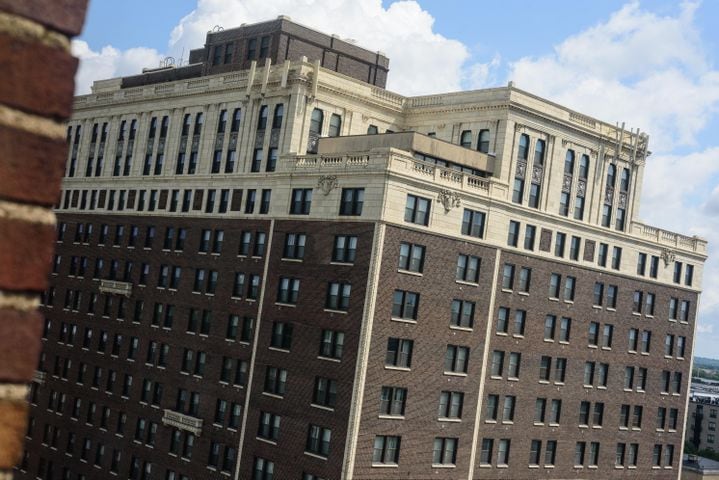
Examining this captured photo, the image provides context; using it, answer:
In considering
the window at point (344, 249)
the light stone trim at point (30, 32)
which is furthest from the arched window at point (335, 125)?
the light stone trim at point (30, 32)

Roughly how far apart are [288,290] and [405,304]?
9.39 meters

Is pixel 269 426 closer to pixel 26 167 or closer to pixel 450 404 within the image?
pixel 450 404

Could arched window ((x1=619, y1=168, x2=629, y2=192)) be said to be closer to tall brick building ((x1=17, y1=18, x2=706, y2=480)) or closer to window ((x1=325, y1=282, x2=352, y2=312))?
tall brick building ((x1=17, y1=18, x2=706, y2=480))

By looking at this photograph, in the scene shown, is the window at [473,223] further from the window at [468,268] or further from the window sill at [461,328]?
the window sill at [461,328]

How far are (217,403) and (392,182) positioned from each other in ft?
78.0

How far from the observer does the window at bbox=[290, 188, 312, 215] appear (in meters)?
66.9

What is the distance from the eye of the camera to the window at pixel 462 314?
65938 millimetres

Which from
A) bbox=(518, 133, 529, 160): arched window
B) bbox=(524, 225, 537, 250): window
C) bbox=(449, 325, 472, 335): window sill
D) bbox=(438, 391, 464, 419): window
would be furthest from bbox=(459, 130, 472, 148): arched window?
bbox=(438, 391, 464, 419): window

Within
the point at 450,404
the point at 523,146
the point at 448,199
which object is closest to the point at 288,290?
the point at 448,199

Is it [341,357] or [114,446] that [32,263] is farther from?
[114,446]

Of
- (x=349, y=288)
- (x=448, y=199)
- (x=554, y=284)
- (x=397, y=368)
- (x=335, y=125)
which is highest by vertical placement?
(x=335, y=125)

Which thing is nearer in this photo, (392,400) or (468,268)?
(392,400)

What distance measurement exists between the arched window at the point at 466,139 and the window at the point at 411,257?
14.7m

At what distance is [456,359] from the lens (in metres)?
66.2
